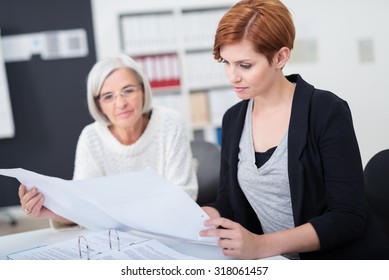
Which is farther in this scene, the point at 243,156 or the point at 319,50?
the point at 319,50

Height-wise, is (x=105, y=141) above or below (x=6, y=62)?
below

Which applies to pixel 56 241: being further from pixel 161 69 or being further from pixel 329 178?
pixel 161 69

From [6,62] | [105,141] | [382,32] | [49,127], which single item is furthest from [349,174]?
[6,62]

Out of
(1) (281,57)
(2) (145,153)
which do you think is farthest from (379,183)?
(2) (145,153)

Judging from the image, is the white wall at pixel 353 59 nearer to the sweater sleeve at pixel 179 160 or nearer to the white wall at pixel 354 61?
the white wall at pixel 354 61

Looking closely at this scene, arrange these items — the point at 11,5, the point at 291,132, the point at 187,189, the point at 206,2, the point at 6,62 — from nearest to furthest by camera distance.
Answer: the point at 291,132 → the point at 187,189 → the point at 11,5 → the point at 6,62 → the point at 206,2

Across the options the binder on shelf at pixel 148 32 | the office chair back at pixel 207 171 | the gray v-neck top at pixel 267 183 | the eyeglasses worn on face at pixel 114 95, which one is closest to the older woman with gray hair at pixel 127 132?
the eyeglasses worn on face at pixel 114 95

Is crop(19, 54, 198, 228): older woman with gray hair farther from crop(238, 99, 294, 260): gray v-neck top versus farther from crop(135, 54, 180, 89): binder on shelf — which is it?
crop(135, 54, 180, 89): binder on shelf

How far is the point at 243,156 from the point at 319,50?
0.45m

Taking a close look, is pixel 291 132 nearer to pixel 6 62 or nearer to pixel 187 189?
pixel 187 189

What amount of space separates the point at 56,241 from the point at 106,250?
19cm

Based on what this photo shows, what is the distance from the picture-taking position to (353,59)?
124 centimetres

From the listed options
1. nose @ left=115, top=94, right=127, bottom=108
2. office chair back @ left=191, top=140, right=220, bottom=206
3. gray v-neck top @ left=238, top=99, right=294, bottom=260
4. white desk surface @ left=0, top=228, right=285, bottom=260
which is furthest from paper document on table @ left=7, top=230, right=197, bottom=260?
office chair back @ left=191, top=140, right=220, bottom=206
